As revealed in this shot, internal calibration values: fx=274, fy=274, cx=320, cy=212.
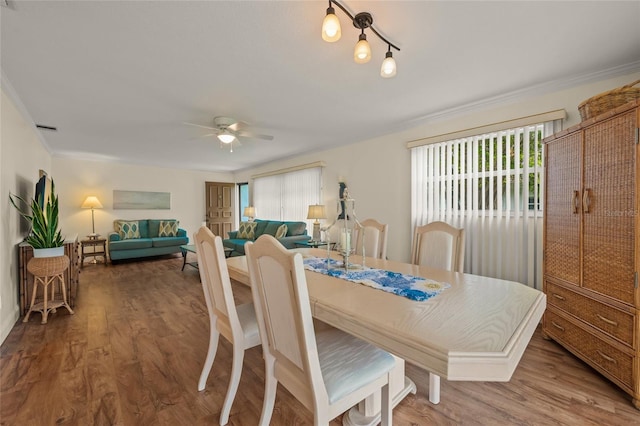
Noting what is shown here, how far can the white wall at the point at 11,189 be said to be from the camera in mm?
2391

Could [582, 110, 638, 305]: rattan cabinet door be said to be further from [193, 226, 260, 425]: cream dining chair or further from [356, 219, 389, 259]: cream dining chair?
[193, 226, 260, 425]: cream dining chair

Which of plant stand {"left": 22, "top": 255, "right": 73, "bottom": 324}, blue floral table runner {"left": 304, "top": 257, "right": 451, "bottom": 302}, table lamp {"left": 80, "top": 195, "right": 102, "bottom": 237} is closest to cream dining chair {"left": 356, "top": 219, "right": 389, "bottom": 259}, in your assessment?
blue floral table runner {"left": 304, "top": 257, "right": 451, "bottom": 302}

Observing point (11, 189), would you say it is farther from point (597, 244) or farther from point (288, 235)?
point (597, 244)

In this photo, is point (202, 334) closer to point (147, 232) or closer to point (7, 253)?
point (7, 253)

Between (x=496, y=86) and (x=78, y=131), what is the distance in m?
5.29

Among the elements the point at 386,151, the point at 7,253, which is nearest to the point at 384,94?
the point at 386,151

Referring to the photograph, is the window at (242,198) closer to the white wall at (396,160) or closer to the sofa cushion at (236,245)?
the sofa cushion at (236,245)

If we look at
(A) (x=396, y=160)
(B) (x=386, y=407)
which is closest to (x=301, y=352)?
(B) (x=386, y=407)

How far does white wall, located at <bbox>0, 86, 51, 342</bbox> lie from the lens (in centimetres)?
239

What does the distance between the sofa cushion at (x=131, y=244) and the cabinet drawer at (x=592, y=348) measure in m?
6.50

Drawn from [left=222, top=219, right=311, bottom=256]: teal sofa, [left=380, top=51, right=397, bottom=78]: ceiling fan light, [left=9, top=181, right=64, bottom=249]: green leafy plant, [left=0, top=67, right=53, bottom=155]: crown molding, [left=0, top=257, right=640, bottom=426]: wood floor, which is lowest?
[left=0, top=257, right=640, bottom=426]: wood floor

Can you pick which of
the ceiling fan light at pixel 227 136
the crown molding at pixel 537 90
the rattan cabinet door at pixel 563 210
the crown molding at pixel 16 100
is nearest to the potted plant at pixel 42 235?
the crown molding at pixel 16 100

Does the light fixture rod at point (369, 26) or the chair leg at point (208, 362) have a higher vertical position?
the light fixture rod at point (369, 26)

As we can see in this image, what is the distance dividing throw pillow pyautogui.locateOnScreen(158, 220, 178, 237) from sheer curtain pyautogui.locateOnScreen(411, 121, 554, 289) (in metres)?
5.61
